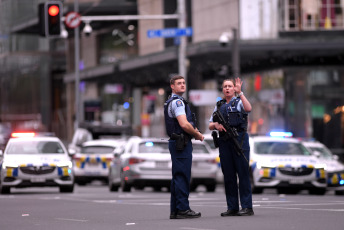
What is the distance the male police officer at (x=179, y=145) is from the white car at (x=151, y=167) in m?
12.2

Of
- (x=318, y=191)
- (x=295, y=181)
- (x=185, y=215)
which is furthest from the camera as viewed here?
(x=318, y=191)

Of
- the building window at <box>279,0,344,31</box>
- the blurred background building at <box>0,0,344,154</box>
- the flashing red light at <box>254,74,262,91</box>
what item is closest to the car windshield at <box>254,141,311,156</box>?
the blurred background building at <box>0,0,344,154</box>

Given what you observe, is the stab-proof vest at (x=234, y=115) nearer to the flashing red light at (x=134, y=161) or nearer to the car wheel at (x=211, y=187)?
the flashing red light at (x=134, y=161)

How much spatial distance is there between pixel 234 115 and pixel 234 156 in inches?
21.9

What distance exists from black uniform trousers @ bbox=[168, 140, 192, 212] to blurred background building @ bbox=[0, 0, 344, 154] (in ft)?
62.3

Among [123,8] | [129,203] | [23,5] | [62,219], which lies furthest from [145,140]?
[23,5]

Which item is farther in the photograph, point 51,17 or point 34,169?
point 51,17

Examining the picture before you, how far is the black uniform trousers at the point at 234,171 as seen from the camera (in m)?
14.6

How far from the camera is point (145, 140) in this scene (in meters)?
27.3

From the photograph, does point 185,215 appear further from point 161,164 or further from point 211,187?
point 211,187

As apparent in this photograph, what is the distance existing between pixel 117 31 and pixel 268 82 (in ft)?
83.8

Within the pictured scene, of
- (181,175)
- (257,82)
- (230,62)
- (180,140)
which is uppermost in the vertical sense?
(230,62)

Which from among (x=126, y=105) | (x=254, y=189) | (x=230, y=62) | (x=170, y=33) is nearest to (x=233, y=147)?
(x=254, y=189)

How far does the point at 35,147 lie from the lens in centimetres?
2741
